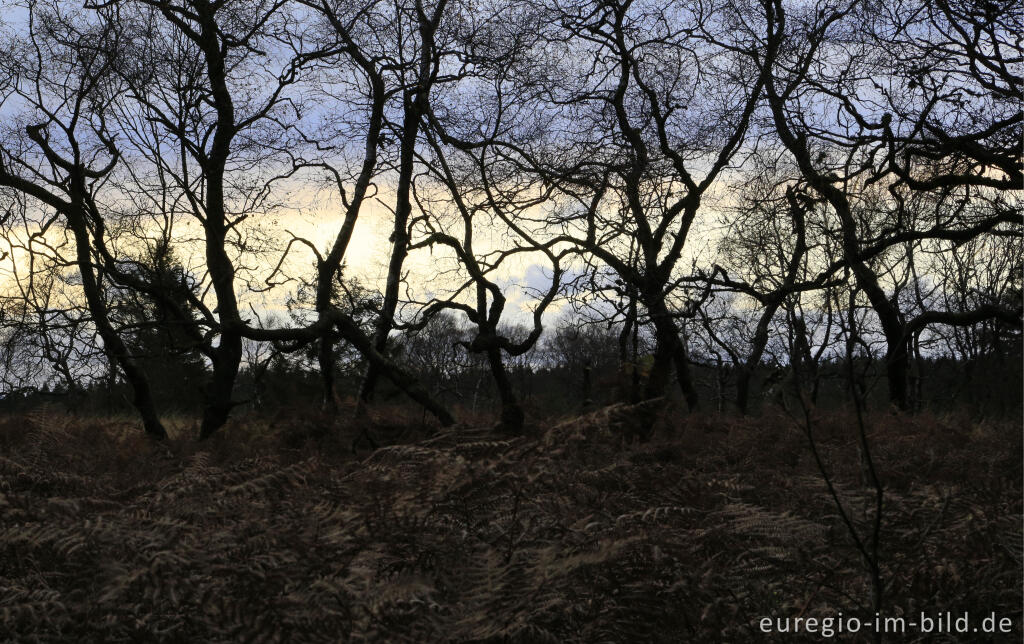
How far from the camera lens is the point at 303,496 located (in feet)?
13.2

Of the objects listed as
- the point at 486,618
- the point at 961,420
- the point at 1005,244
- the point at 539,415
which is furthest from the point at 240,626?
the point at 1005,244

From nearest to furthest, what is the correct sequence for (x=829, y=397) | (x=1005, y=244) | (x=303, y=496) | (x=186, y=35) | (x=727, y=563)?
(x=727, y=563), (x=303, y=496), (x=186, y=35), (x=1005, y=244), (x=829, y=397)

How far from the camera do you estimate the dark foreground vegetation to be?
2568mm

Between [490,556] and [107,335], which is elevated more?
[107,335]

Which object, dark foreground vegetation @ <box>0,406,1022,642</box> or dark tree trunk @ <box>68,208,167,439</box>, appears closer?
dark foreground vegetation @ <box>0,406,1022,642</box>

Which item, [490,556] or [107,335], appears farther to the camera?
[107,335]

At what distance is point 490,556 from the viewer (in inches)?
108

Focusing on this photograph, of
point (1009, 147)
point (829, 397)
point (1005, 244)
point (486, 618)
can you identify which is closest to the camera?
point (486, 618)

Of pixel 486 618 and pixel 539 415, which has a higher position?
pixel 539 415

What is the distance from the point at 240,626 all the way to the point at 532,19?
37.6 ft

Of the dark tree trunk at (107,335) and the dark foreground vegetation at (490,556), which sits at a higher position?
the dark tree trunk at (107,335)

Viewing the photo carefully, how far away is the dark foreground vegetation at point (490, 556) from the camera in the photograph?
2.57 m

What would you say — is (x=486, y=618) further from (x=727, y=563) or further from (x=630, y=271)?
(x=630, y=271)

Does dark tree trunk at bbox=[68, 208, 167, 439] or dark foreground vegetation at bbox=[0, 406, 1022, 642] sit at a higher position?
dark tree trunk at bbox=[68, 208, 167, 439]
